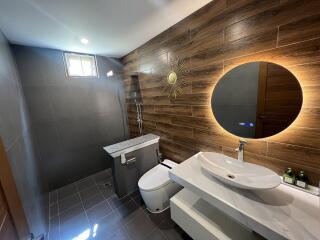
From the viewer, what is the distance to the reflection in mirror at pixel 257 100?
1044mm

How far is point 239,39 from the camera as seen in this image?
1.19 metres

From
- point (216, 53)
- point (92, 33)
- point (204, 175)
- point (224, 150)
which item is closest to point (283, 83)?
point (216, 53)

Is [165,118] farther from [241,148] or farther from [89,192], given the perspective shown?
[89,192]

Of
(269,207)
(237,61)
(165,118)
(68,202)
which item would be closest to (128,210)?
(68,202)

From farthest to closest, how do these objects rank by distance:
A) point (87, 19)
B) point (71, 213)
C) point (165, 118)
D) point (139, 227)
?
point (165, 118) → point (71, 213) → point (139, 227) → point (87, 19)

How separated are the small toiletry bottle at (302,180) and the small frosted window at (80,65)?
10.1ft

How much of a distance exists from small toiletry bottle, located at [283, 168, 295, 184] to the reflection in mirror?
0.31m

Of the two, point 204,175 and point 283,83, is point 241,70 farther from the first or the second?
point 204,175

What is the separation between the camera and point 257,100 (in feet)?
3.97

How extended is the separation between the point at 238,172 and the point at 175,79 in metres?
1.28

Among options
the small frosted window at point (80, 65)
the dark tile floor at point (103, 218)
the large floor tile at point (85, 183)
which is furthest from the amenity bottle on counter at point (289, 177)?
the small frosted window at point (80, 65)

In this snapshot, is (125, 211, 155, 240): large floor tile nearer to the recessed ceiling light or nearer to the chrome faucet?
the chrome faucet

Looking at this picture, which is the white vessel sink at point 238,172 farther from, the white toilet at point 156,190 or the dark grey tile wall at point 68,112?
the dark grey tile wall at point 68,112

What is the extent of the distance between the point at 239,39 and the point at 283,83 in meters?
0.52
